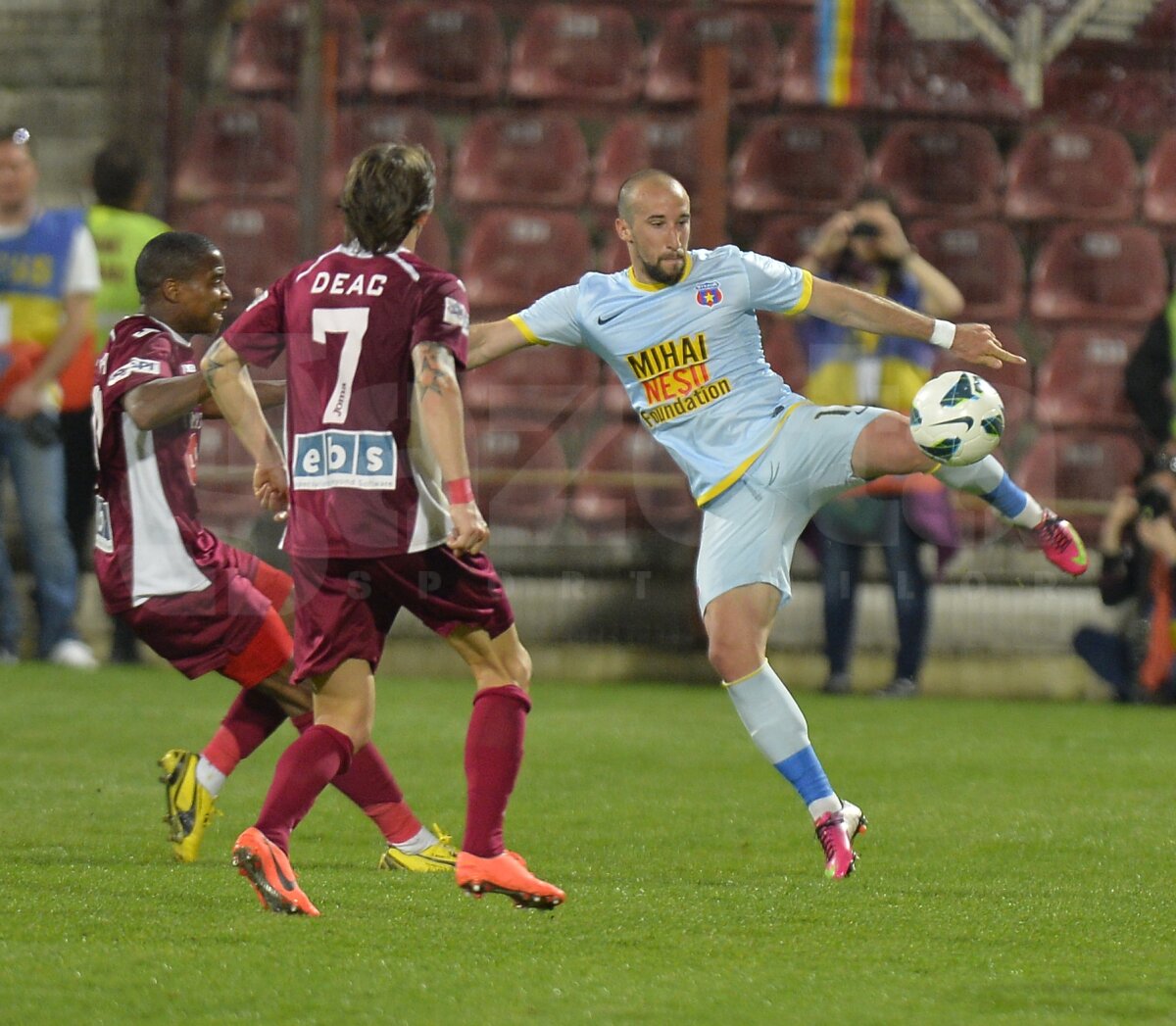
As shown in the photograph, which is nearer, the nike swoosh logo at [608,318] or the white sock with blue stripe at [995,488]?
the nike swoosh logo at [608,318]

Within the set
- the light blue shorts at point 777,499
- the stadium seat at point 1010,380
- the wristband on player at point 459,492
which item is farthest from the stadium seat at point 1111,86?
the wristband on player at point 459,492

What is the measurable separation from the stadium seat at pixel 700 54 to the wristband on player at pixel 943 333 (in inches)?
256

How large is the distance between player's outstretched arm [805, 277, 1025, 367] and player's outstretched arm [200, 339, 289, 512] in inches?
60.3

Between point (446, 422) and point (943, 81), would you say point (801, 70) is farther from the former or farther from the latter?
point (446, 422)

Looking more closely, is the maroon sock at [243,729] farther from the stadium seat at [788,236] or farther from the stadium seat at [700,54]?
the stadium seat at [700,54]

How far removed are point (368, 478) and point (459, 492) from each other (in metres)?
0.31

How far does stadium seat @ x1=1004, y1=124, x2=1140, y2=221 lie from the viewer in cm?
1129

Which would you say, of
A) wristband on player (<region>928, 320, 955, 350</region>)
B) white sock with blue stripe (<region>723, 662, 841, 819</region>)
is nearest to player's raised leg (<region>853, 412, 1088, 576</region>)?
wristband on player (<region>928, 320, 955, 350</region>)

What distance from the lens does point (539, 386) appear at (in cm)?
1023

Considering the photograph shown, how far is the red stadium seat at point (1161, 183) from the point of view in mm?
11383

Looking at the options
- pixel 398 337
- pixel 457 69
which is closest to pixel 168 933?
pixel 398 337

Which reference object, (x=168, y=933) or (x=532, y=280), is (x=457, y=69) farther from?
(x=168, y=933)

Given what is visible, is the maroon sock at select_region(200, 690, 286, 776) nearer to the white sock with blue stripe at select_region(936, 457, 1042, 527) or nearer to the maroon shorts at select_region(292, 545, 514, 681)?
the maroon shorts at select_region(292, 545, 514, 681)

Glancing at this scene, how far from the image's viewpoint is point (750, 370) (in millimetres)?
5289
